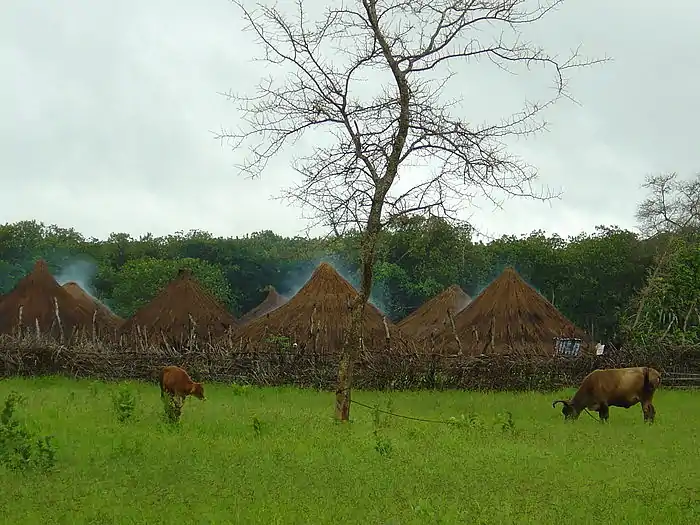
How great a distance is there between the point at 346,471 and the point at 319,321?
1885 cm

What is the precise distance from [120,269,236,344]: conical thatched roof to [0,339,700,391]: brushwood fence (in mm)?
5655

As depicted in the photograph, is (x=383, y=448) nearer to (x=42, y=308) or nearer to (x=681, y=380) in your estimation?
(x=681, y=380)

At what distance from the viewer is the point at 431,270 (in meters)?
47.6

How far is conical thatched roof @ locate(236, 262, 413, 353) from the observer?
2797 centimetres

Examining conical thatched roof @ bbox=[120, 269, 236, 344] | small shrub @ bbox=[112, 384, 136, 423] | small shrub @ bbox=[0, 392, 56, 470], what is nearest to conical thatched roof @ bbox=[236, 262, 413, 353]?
conical thatched roof @ bbox=[120, 269, 236, 344]

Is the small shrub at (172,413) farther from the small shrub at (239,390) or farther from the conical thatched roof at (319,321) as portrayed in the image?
the conical thatched roof at (319,321)

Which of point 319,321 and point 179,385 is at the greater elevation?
point 319,321

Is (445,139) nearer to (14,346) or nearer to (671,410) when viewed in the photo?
(671,410)

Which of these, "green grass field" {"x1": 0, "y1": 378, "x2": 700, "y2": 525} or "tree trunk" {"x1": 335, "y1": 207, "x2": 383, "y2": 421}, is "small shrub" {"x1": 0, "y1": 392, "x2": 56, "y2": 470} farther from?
"tree trunk" {"x1": 335, "y1": 207, "x2": 383, "y2": 421}

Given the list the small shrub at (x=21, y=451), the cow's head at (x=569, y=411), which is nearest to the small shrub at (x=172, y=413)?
the small shrub at (x=21, y=451)

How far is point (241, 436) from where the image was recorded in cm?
1252

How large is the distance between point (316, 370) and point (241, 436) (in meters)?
11.0

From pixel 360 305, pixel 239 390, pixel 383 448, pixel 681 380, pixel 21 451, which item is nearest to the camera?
pixel 21 451

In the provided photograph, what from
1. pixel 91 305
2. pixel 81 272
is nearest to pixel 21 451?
pixel 91 305
